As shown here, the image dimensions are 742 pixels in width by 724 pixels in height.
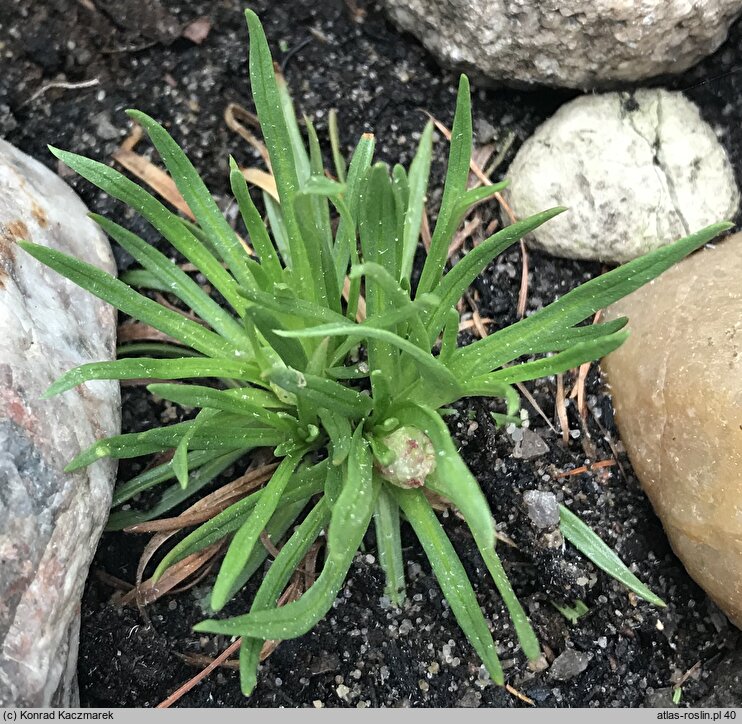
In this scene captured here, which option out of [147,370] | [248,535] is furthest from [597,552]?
[147,370]

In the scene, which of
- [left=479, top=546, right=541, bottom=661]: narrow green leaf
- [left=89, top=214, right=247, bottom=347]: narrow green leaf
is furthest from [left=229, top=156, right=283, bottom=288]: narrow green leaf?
[left=479, top=546, right=541, bottom=661]: narrow green leaf

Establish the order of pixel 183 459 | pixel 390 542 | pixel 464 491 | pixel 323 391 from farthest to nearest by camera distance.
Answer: pixel 390 542
pixel 323 391
pixel 183 459
pixel 464 491

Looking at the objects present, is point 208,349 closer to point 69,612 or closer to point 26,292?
point 26,292

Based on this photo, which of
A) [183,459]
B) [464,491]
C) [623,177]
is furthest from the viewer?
[623,177]

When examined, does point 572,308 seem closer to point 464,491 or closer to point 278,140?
point 464,491

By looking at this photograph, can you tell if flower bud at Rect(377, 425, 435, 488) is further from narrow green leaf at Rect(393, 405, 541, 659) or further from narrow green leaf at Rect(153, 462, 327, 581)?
narrow green leaf at Rect(153, 462, 327, 581)

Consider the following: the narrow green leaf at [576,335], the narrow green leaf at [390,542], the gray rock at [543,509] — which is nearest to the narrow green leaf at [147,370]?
the narrow green leaf at [390,542]

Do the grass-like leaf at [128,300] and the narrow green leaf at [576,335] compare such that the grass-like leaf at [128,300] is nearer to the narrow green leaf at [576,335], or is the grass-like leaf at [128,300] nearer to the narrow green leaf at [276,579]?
the narrow green leaf at [276,579]
